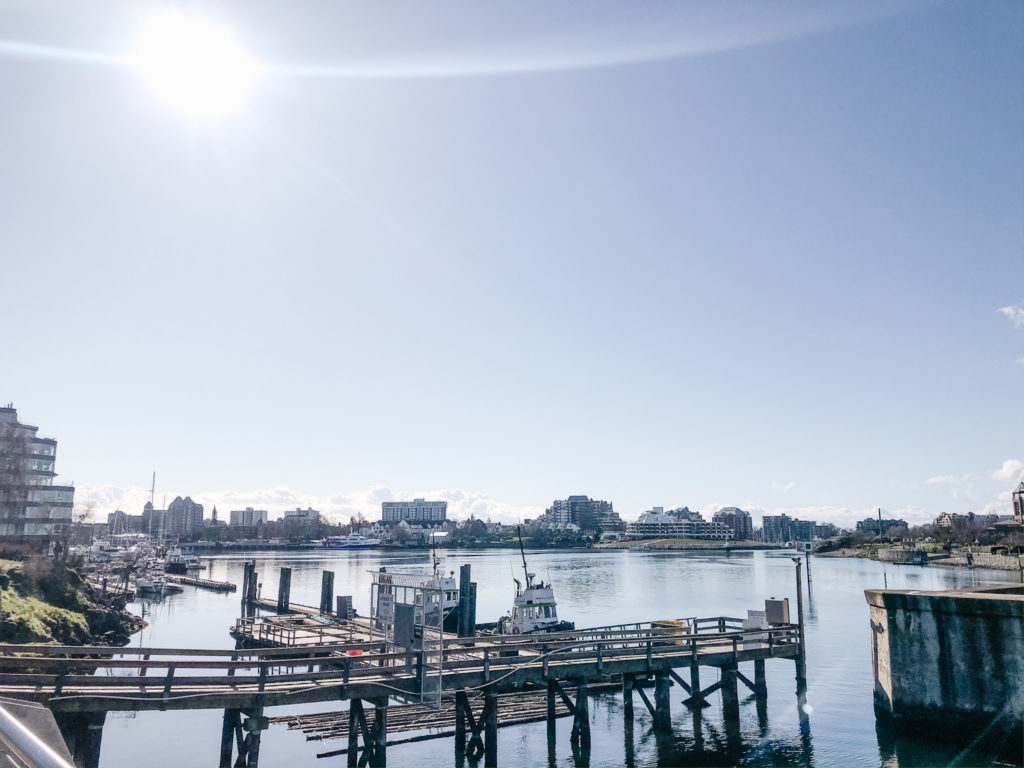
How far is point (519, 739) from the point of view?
30531mm

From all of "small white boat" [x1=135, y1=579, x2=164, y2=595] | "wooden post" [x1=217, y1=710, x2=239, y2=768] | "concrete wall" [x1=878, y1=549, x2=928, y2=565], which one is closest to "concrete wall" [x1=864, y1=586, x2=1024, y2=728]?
"wooden post" [x1=217, y1=710, x2=239, y2=768]

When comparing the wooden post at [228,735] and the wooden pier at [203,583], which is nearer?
the wooden post at [228,735]

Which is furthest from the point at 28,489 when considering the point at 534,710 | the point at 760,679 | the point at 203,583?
the point at 760,679

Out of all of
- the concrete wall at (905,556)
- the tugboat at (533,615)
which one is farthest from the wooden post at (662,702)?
the concrete wall at (905,556)

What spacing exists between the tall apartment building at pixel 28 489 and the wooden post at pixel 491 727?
69663 millimetres

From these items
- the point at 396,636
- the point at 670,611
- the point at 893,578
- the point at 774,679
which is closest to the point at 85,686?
the point at 396,636

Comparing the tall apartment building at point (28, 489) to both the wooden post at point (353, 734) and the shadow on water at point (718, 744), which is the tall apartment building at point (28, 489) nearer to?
the wooden post at point (353, 734)

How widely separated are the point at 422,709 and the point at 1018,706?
24322 millimetres

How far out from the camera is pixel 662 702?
29312mm

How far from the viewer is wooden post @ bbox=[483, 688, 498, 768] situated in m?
24.3

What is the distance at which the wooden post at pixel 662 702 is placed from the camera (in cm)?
2906

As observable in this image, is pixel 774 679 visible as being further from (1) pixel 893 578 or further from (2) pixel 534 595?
(1) pixel 893 578

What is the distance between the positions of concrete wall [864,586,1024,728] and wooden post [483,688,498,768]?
15.4 meters

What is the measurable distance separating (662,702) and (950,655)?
10998 millimetres
